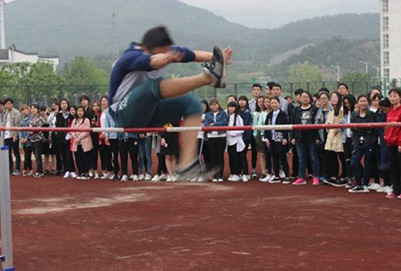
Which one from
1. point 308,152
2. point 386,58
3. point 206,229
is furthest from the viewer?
point 386,58

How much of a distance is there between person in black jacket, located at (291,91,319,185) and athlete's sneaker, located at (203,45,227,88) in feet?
22.3

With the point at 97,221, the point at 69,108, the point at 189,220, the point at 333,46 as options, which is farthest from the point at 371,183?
the point at 333,46

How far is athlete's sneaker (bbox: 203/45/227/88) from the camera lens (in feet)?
18.2

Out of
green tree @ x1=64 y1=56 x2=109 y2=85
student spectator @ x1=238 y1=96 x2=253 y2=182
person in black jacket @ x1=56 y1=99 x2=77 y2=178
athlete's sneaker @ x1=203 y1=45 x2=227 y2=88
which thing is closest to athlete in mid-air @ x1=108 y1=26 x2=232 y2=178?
athlete's sneaker @ x1=203 y1=45 x2=227 y2=88

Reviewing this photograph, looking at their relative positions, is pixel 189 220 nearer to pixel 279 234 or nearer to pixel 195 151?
pixel 279 234

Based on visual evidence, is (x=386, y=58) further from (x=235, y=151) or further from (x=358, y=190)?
(x=358, y=190)

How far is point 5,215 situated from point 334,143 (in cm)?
674

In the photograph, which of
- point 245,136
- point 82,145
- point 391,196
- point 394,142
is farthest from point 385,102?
point 82,145

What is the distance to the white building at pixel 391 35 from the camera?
93.5 meters

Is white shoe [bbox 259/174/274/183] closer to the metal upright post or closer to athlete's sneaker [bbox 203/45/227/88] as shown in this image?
the metal upright post

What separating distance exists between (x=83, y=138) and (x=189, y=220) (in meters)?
5.56

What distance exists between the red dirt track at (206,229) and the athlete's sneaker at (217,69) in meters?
2.06

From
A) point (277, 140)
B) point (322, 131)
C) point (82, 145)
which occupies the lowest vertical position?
point (82, 145)

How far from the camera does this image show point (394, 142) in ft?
33.9
